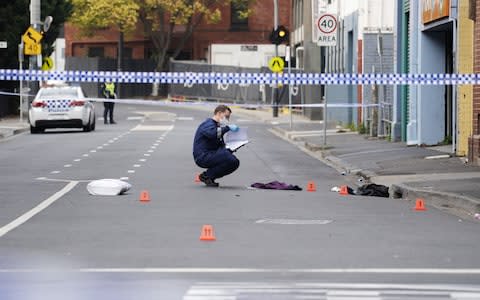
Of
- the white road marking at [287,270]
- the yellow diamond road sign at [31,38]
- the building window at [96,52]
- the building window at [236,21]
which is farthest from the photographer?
the building window at [96,52]

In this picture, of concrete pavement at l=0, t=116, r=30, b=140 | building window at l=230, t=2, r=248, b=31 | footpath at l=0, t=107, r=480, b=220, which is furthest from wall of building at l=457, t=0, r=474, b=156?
building window at l=230, t=2, r=248, b=31

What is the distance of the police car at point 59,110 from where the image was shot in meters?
41.4

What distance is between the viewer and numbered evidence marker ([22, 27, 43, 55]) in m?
45.7

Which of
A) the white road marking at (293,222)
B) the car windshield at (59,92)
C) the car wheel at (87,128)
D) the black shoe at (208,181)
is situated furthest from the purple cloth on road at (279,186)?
the car wheel at (87,128)

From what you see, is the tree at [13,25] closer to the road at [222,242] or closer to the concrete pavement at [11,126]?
the concrete pavement at [11,126]

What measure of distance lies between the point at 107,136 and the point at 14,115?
16.5 m

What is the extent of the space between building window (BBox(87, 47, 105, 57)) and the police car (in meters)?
45.3

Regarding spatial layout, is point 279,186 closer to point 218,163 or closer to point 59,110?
point 218,163

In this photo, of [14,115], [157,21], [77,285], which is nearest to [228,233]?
[77,285]

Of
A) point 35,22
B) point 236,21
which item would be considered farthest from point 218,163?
point 236,21

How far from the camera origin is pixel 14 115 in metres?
55.3

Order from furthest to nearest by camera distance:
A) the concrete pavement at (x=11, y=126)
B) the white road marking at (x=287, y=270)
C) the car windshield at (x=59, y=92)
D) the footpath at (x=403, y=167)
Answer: the car windshield at (x=59, y=92)
the concrete pavement at (x=11, y=126)
the footpath at (x=403, y=167)
the white road marking at (x=287, y=270)

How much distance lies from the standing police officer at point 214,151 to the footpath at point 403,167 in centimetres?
253

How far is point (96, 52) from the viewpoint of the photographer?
88125 mm
